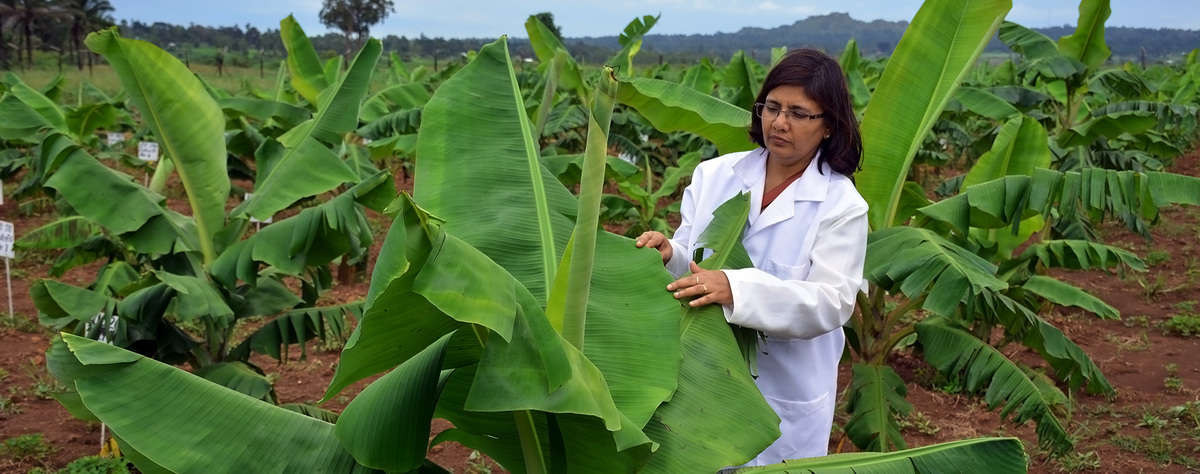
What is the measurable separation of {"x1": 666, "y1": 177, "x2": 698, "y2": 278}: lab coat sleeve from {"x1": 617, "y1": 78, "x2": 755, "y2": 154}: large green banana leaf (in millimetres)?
1272

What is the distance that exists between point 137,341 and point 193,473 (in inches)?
95.2

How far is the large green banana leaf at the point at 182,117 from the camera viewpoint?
12.6 feet

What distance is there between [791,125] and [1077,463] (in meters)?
3.36

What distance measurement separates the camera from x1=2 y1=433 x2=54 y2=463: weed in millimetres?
4535

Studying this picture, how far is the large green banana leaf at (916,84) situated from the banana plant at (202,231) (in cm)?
204

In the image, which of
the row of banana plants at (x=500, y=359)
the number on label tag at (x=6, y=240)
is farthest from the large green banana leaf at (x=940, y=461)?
the number on label tag at (x=6, y=240)

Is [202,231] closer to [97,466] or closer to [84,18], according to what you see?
[97,466]

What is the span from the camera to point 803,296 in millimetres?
2066

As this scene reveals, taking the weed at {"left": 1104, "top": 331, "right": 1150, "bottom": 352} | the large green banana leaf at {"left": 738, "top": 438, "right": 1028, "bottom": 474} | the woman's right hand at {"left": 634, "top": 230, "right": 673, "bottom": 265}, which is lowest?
the weed at {"left": 1104, "top": 331, "right": 1150, "bottom": 352}

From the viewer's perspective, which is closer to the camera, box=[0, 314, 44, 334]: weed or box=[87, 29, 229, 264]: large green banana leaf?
box=[87, 29, 229, 264]: large green banana leaf

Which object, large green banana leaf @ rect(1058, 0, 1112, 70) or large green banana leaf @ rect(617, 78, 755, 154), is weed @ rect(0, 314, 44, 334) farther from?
large green banana leaf @ rect(1058, 0, 1112, 70)

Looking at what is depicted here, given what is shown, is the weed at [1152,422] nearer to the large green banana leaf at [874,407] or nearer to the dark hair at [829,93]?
the large green banana leaf at [874,407]

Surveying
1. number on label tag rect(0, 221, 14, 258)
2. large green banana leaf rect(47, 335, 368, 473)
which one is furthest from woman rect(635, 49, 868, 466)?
number on label tag rect(0, 221, 14, 258)

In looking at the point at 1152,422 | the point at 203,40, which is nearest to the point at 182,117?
the point at 1152,422
